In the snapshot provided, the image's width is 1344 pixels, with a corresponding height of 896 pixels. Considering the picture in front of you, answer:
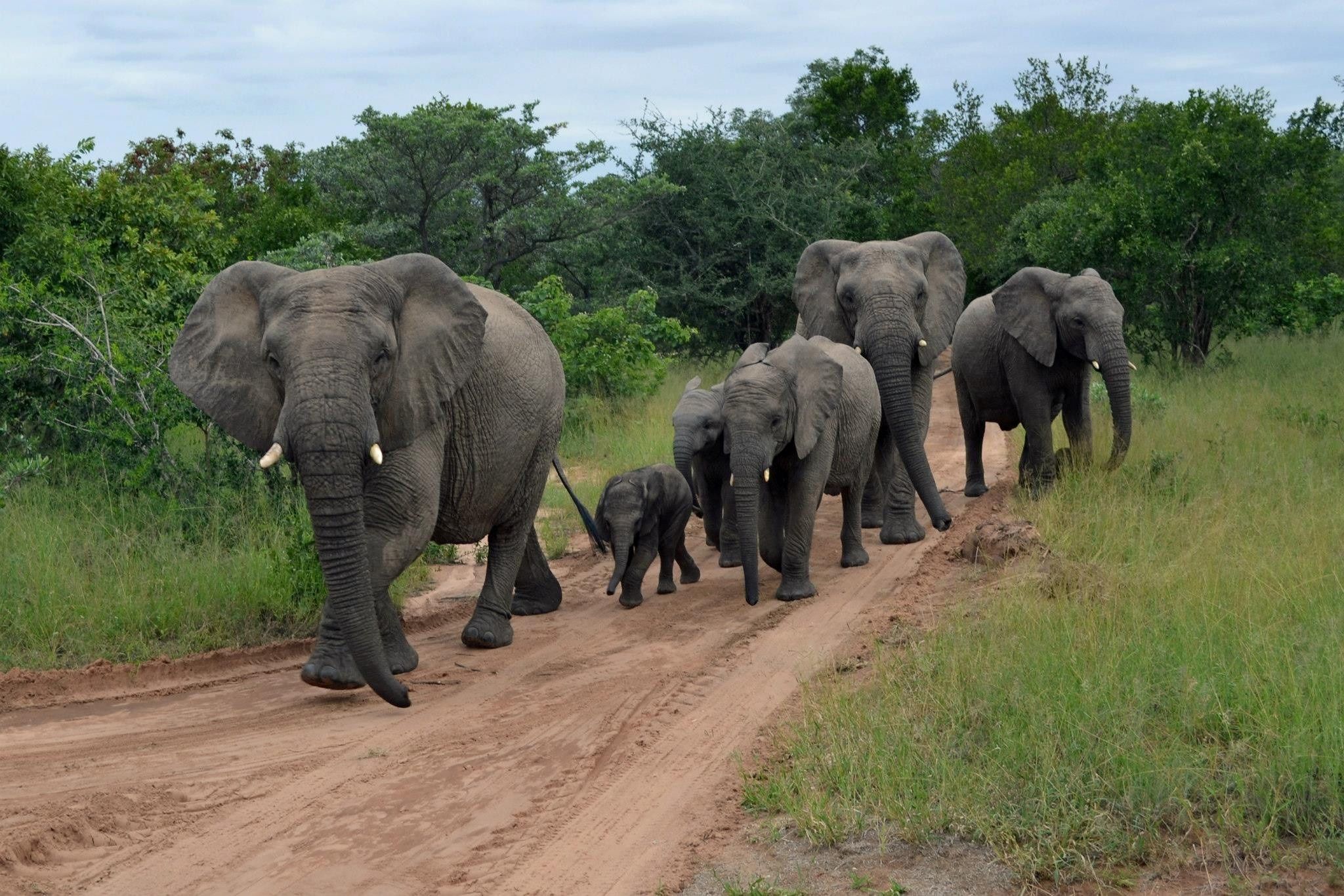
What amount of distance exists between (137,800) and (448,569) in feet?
16.2

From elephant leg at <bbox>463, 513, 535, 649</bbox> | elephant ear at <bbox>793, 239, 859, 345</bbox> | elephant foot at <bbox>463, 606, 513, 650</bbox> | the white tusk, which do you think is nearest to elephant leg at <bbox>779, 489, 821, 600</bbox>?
elephant leg at <bbox>463, 513, 535, 649</bbox>

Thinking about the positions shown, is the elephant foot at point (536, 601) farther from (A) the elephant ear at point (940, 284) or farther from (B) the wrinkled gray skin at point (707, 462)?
(A) the elephant ear at point (940, 284)

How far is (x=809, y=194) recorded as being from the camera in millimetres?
23594

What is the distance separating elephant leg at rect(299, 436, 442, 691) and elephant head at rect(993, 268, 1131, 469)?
6418 millimetres

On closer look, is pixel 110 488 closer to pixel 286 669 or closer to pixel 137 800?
pixel 286 669

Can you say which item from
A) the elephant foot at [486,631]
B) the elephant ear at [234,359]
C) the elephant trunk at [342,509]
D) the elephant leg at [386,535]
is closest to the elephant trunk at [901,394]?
the elephant foot at [486,631]

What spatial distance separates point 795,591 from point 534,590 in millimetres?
1719

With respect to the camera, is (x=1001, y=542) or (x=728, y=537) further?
(x=728, y=537)

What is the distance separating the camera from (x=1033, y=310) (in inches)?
491

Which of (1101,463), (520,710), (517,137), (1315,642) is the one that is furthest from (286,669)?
(517,137)

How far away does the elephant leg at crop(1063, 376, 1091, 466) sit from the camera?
1253cm

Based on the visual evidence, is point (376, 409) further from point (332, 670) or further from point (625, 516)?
point (625, 516)

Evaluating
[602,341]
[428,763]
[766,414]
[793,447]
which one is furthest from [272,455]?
[602,341]

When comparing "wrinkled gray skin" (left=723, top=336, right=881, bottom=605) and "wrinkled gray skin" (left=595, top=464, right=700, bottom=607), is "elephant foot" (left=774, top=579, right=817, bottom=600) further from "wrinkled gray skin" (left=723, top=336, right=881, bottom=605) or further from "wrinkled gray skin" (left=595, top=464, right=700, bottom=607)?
"wrinkled gray skin" (left=595, top=464, right=700, bottom=607)
